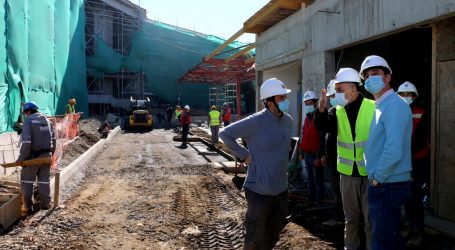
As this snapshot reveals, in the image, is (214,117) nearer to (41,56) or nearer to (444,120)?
(41,56)

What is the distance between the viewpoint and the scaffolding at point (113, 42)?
32.7m

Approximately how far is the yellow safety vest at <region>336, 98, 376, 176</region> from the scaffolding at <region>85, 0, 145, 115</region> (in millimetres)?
30326

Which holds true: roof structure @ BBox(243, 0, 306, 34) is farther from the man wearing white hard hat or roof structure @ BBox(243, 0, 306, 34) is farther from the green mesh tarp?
the green mesh tarp

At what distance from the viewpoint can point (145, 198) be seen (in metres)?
7.71

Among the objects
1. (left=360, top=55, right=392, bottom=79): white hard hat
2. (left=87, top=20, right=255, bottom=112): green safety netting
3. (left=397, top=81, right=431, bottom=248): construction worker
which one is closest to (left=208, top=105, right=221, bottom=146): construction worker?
(left=397, top=81, right=431, bottom=248): construction worker

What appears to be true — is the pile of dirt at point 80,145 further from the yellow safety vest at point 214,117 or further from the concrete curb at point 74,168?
the yellow safety vest at point 214,117

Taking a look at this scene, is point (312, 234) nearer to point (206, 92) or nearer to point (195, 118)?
point (195, 118)

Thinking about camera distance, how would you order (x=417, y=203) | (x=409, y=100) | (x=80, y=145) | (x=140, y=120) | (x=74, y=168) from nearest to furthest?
(x=417, y=203) < (x=409, y=100) < (x=74, y=168) < (x=80, y=145) < (x=140, y=120)

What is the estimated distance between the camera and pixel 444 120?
5.36 meters

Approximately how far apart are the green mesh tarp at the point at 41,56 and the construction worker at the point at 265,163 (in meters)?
9.11

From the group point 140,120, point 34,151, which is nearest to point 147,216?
point 34,151

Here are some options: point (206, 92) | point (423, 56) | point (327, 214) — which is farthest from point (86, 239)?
point (206, 92)

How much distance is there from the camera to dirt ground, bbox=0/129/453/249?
16.9 feet

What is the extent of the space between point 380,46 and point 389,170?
19.8ft
